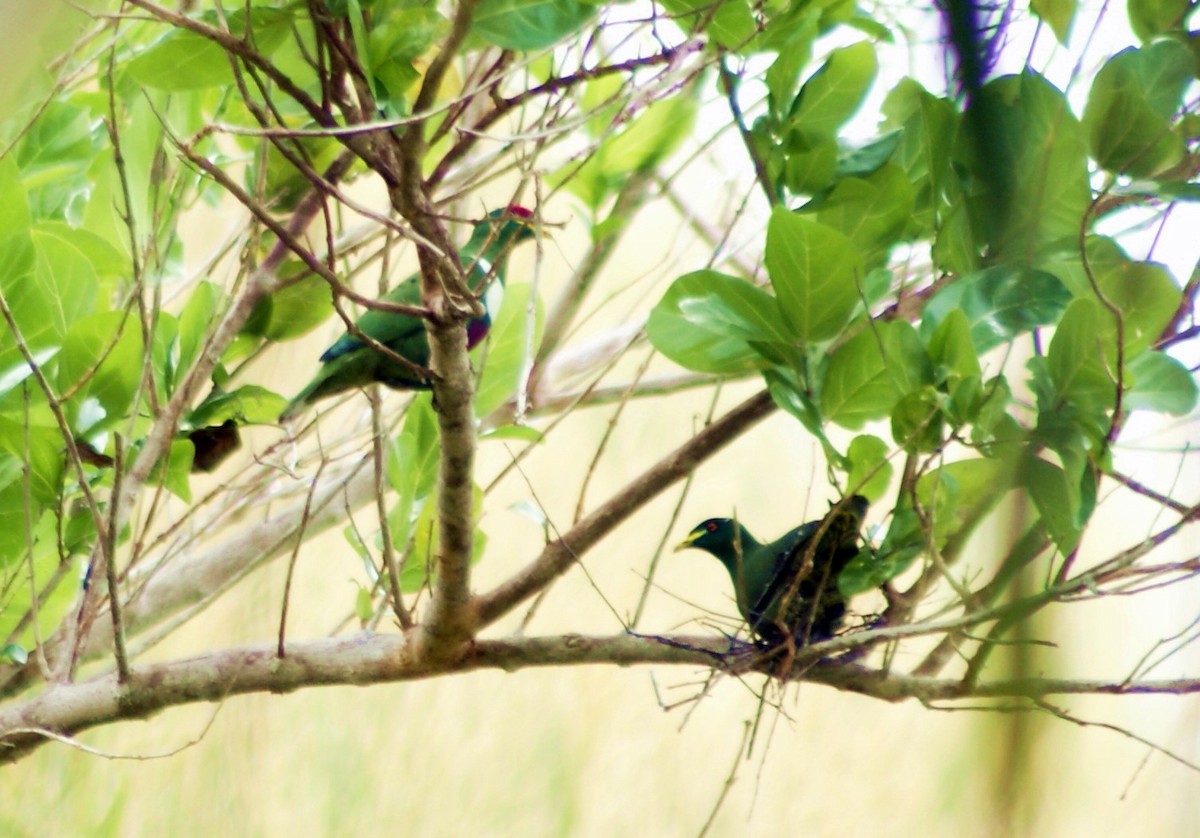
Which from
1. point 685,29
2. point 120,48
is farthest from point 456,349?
point 120,48

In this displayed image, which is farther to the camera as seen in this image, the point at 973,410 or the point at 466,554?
the point at 466,554

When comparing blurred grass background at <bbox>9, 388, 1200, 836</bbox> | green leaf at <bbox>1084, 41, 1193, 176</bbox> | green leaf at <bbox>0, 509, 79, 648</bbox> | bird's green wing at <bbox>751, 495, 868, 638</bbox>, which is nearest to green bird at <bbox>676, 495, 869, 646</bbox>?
bird's green wing at <bbox>751, 495, 868, 638</bbox>

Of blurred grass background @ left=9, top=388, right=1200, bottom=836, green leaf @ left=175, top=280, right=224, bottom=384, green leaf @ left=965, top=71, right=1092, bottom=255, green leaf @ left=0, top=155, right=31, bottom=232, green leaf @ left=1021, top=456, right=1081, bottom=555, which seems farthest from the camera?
blurred grass background @ left=9, top=388, right=1200, bottom=836

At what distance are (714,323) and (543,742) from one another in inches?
35.1

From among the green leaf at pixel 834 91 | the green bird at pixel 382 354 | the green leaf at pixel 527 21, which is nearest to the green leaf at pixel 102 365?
the green bird at pixel 382 354

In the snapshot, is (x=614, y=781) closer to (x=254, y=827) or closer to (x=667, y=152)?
(x=254, y=827)

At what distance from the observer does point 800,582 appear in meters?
0.58

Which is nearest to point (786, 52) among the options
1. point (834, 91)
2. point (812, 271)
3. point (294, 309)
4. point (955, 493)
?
point (834, 91)

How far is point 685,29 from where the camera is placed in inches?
26.4

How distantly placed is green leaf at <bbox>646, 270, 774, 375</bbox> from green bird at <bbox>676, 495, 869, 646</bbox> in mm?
90

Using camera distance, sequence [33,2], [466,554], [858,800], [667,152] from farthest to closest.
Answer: [858,800] < [667,152] < [466,554] < [33,2]

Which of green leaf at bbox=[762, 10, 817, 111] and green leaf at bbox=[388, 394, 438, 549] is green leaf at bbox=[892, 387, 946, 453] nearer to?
green leaf at bbox=[762, 10, 817, 111]

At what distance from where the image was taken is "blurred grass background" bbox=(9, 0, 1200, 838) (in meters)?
1.27

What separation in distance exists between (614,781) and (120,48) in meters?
0.92
